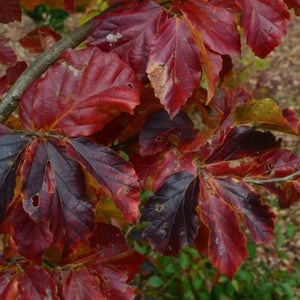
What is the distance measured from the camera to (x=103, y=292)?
3.04 feet

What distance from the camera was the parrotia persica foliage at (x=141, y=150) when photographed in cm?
74

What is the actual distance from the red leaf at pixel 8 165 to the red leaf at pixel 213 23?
37 cm

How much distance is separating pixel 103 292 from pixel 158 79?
0.47 meters

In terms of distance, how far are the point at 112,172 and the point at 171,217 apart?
16 cm

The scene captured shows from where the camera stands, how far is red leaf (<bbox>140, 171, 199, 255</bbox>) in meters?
0.82

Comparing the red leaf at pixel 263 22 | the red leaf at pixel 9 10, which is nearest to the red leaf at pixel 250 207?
the red leaf at pixel 263 22

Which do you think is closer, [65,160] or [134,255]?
[65,160]

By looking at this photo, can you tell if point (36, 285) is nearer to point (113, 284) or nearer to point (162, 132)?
point (113, 284)

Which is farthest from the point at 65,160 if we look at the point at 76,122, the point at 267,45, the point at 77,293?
the point at 267,45

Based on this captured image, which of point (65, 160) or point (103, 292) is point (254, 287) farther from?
point (65, 160)

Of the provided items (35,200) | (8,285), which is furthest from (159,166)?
(8,285)

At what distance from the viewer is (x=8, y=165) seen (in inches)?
28.3

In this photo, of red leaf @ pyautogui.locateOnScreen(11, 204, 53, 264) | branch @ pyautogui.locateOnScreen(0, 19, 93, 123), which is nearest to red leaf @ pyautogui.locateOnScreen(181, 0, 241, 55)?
branch @ pyautogui.locateOnScreen(0, 19, 93, 123)

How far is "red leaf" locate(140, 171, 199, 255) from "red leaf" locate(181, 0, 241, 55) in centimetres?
27
